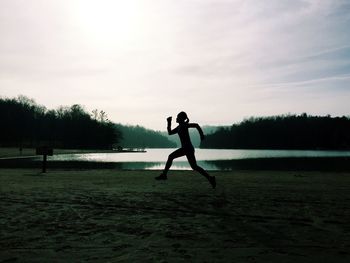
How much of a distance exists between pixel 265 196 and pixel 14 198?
6.12 meters

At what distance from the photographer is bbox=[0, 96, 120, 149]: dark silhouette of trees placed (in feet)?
351

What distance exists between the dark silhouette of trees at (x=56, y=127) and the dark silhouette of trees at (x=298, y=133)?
89.2 meters

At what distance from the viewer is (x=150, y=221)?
5.70m

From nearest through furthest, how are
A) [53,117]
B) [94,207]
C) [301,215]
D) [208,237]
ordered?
1. [208,237]
2. [301,215]
3. [94,207]
4. [53,117]

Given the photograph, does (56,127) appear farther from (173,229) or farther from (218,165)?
(173,229)

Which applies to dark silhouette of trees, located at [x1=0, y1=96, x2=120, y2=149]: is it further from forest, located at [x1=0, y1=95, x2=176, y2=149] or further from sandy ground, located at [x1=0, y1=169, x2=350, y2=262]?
sandy ground, located at [x1=0, y1=169, x2=350, y2=262]

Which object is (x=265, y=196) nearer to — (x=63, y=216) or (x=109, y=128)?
(x=63, y=216)

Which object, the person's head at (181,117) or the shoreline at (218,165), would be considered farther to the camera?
the shoreline at (218,165)

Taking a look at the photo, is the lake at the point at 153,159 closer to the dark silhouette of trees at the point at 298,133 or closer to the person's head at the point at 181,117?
the person's head at the point at 181,117

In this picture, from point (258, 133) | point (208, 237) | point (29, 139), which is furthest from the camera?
point (258, 133)

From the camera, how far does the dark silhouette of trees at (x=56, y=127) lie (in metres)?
107

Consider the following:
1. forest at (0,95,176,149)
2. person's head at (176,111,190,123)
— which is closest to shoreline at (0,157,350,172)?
person's head at (176,111,190,123)

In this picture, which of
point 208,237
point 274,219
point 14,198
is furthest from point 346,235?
point 14,198

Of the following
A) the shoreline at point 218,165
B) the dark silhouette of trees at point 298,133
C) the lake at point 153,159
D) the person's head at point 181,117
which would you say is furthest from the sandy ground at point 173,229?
the dark silhouette of trees at point 298,133
